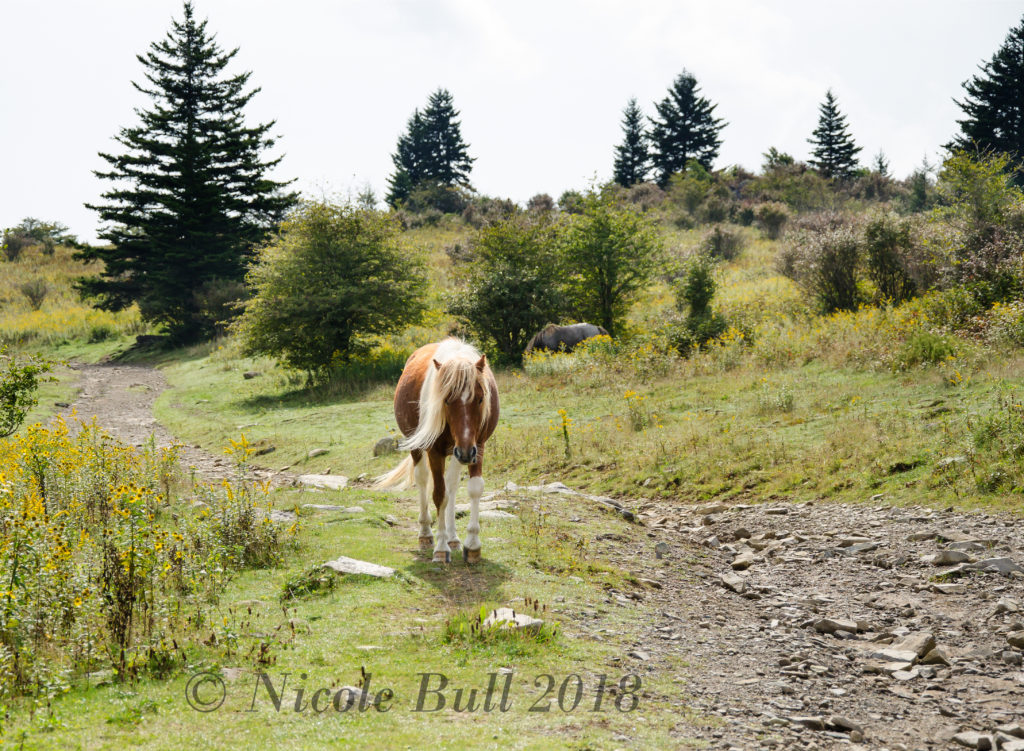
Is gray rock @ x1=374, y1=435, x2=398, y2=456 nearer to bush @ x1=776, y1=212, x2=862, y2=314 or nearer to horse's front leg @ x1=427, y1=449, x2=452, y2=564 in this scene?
horse's front leg @ x1=427, y1=449, x2=452, y2=564

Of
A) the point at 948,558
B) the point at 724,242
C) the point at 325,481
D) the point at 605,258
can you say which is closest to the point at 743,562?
the point at 948,558

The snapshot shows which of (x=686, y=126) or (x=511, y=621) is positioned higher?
(x=686, y=126)

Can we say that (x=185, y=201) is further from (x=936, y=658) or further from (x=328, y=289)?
(x=936, y=658)

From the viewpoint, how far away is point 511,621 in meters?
5.92

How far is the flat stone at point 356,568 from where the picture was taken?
7.27m

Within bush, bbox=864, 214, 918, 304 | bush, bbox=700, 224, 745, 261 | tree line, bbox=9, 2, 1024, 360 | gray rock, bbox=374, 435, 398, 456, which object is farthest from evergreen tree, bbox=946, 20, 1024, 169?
gray rock, bbox=374, 435, 398, 456

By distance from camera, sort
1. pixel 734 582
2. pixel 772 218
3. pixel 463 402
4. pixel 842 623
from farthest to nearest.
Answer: pixel 772 218, pixel 734 582, pixel 463 402, pixel 842 623

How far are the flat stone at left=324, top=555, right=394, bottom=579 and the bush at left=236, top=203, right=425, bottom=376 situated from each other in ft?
65.9

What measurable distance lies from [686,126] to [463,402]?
76856mm

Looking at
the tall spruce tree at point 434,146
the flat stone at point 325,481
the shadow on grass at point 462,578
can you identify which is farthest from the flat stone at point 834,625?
the tall spruce tree at point 434,146

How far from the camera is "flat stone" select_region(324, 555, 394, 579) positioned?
286 inches

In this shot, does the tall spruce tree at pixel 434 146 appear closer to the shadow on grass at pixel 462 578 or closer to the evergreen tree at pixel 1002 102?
the evergreen tree at pixel 1002 102

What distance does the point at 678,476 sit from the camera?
42.3 ft

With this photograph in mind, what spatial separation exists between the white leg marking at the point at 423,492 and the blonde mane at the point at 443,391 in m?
0.70
